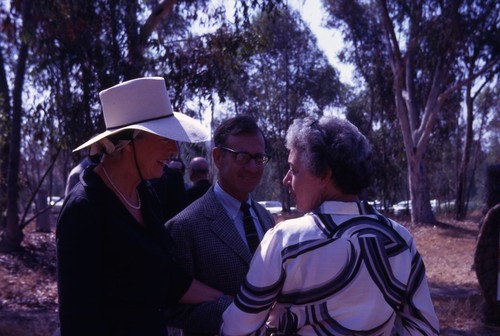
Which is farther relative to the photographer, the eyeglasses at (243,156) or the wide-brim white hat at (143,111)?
the eyeglasses at (243,156)

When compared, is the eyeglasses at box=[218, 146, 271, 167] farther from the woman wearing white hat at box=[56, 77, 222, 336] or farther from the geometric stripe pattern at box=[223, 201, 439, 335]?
the geometric stripe pattern at box=[223, 201, 439, 335]

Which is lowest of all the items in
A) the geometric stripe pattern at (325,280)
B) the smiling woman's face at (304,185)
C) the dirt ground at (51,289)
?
the dirt ground at (51,289)

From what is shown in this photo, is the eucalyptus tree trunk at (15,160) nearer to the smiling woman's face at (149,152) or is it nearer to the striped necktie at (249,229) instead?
the striped necktie at (249,229)

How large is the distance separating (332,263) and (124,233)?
2.46 ft

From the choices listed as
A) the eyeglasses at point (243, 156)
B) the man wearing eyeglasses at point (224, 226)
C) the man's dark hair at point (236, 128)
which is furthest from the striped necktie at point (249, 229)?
the man's dark hair at point (236, 128)

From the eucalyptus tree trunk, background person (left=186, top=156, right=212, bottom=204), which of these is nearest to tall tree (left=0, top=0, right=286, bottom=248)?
the eucalyptus tree trunk

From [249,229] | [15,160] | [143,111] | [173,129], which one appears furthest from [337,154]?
[15,160]

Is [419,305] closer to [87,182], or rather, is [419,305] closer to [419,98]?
[87,182]

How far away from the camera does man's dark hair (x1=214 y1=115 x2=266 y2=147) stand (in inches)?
124

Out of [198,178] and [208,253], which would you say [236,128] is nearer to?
[208,253]

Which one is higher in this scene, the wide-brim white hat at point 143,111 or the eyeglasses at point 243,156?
the wide-brim white hat at point 143,111

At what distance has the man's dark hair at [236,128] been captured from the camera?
3143 millimetres

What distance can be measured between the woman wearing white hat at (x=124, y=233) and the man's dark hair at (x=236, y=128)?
1.20 feet

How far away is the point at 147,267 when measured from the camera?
2.40 metres
